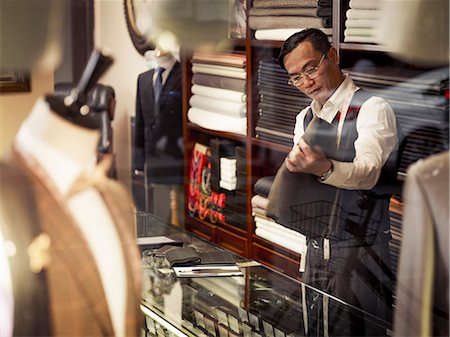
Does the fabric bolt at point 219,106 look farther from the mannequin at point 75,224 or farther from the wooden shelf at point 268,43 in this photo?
the mannequin at point 75,224

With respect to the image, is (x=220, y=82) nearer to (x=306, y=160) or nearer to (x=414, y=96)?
(x=306, y=160)

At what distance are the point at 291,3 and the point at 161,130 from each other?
36cm

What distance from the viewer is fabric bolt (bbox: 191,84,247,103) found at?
5.18ft

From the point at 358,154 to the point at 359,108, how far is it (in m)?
0.09

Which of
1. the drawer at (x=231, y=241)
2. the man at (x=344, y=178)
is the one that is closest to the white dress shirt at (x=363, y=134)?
the man at (x=344, y=178)

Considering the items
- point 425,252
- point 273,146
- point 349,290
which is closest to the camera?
point 425,252

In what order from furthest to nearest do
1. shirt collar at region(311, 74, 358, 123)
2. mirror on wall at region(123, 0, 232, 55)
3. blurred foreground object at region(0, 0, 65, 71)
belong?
shirt collar at region(311, 74, 358, 123), mirror on wall at region(123, 0, 232, 55), blurred foreground object at region(0, 0, 65, 71)

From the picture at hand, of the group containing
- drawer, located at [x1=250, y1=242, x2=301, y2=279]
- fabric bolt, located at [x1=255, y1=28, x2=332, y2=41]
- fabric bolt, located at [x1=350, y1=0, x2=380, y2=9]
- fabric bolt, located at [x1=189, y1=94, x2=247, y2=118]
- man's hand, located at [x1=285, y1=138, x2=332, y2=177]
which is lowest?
drawer, located at [x1=250, y1=242, x2=301, y2=279]

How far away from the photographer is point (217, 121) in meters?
1.63

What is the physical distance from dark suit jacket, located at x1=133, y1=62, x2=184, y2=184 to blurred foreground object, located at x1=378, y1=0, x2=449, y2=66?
436 mm

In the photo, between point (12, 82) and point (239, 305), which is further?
point (239, 305)

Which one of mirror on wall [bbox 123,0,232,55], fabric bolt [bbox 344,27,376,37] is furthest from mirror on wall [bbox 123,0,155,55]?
fabric bolt [bbox 344,27,376,37]

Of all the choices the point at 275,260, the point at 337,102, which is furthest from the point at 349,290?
the point at 337,102

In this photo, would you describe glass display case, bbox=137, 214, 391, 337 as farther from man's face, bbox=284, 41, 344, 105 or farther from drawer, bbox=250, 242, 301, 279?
man's face, bbox=284, 41, 344, 105
